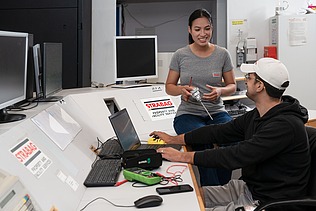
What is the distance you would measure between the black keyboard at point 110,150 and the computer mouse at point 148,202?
61 cm

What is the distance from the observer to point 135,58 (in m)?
3.43

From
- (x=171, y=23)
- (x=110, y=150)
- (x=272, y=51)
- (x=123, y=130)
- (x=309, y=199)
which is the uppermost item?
(x=171, y=23)

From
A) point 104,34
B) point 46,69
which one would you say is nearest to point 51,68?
point 46,69

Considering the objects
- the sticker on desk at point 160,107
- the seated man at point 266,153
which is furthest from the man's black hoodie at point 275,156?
the sticker on desk at point 160,107

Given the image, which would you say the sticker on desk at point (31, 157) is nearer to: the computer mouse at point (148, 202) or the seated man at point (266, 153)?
the computer mouse at point (148, 202)

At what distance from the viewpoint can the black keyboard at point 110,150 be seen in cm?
196

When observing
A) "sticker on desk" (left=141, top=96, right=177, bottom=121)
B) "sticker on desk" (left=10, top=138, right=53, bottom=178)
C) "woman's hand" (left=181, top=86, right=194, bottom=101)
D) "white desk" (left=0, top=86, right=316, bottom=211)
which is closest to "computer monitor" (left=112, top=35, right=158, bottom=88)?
"sticker on desk" (left=141, top=96, right=177, bottom=121)

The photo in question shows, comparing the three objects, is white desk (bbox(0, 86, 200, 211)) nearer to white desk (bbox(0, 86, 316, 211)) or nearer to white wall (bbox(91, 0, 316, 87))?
white desk (bbox(0, 86, 316, 211))

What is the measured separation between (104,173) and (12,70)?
23.8 inches

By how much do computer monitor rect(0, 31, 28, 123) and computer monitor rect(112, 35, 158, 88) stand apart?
154 cm

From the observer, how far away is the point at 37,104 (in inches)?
83.2

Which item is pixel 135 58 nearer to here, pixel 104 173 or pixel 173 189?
pixel 104 173

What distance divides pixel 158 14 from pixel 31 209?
13.4ft

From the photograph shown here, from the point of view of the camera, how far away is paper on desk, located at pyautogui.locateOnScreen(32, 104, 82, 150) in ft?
5.66
